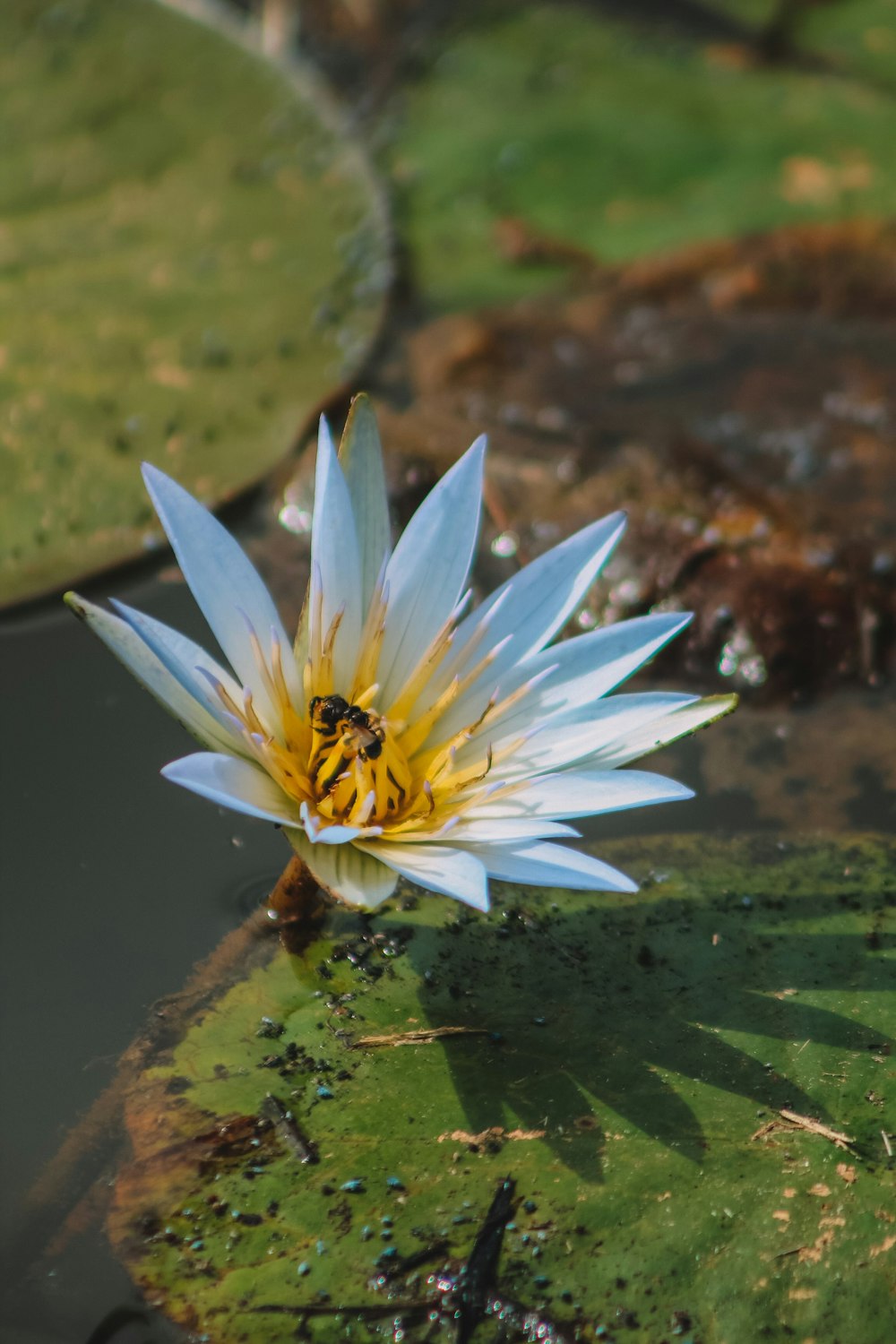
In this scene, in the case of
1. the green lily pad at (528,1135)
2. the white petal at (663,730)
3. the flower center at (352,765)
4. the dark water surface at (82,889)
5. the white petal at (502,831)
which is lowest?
Answer: the dark water surface at (82,889)

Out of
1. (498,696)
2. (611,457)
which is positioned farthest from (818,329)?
(498,696)

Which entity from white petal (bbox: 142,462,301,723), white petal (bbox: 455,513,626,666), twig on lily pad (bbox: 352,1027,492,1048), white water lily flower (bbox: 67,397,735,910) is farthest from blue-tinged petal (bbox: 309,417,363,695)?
twig on lily pad (bbox: 352,1027,492,1048)

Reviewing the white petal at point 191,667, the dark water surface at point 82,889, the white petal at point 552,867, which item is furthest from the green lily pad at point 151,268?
the white petal at point 552,867

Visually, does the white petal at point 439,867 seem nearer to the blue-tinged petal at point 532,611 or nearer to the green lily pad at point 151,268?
the blue-tinged petal at point 532,611

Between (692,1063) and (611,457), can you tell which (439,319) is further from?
(692,1063)

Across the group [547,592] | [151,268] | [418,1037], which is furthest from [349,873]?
[151,268]

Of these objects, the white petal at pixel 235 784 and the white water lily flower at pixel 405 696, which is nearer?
the white petal at pixel 235 784
